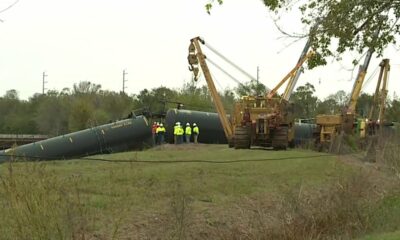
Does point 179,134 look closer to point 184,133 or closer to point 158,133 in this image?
point 184,133

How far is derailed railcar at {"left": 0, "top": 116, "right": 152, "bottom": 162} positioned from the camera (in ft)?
116

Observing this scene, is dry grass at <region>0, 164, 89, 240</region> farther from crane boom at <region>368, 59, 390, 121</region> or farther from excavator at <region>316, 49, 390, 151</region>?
crane boom at <region>368, 59, 390, 121</region>

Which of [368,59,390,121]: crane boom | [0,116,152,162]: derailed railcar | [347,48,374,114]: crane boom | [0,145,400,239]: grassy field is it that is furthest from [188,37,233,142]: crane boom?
[0,145,400,239]: grassy field

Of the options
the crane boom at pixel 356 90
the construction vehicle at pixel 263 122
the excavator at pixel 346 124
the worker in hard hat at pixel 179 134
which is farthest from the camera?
the worker in hard hat at pixel 179 134

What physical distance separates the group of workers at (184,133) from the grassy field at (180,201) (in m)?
16.9

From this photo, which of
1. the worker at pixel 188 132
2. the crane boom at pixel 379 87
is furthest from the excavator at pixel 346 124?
the worker at pixel 188 132

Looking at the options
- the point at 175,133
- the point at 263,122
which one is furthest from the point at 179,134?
the point at 263,122

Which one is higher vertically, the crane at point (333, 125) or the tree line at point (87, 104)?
the tree line at point (87, 104)

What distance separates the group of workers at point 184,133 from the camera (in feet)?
126

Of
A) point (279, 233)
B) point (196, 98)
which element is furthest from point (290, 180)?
point (196, 98)

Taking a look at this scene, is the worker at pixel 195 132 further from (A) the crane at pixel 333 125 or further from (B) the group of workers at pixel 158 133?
(A) the crane at pixel 333 125

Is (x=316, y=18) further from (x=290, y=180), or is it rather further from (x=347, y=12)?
(x=290, y=180)

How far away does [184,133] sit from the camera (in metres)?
39.3

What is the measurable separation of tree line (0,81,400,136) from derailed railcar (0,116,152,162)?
1139 inches
